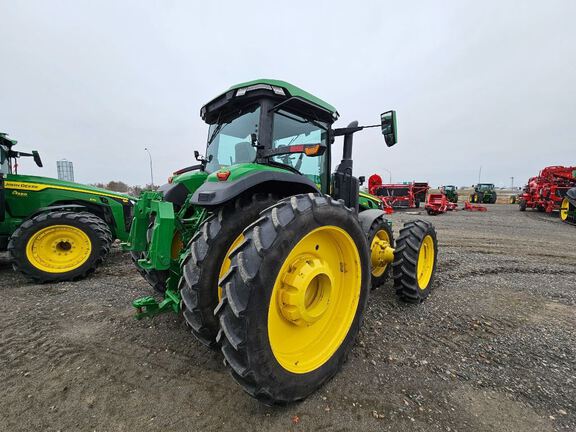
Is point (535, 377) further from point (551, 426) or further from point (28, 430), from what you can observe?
point (28, 430)

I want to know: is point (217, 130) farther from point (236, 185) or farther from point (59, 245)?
point (59, 245)

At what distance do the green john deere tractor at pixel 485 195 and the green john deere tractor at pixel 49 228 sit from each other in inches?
1194

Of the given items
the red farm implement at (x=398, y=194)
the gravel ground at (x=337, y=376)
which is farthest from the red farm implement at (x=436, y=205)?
the gravel ground at (x=337, y=376)

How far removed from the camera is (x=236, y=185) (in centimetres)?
180

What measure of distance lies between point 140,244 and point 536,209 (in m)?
21.4

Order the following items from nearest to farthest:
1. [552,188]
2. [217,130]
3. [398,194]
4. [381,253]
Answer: [217,130] < [381,253] < [552,188] < [398,194]

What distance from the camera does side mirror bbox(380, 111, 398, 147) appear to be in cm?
280

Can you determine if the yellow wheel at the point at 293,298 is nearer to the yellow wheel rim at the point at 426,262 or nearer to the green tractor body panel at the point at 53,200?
the yellow wheel rim at the point at 426,262

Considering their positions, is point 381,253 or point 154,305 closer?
point 154,305

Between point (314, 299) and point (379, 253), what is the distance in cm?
170

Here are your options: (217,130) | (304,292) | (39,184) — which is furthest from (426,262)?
(39,184)

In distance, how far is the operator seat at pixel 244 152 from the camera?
2.51m

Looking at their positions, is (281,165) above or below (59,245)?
above

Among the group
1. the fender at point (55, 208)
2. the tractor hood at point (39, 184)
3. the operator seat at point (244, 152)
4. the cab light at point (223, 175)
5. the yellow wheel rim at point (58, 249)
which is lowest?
the yellow wheel rim at point (58, 249)
